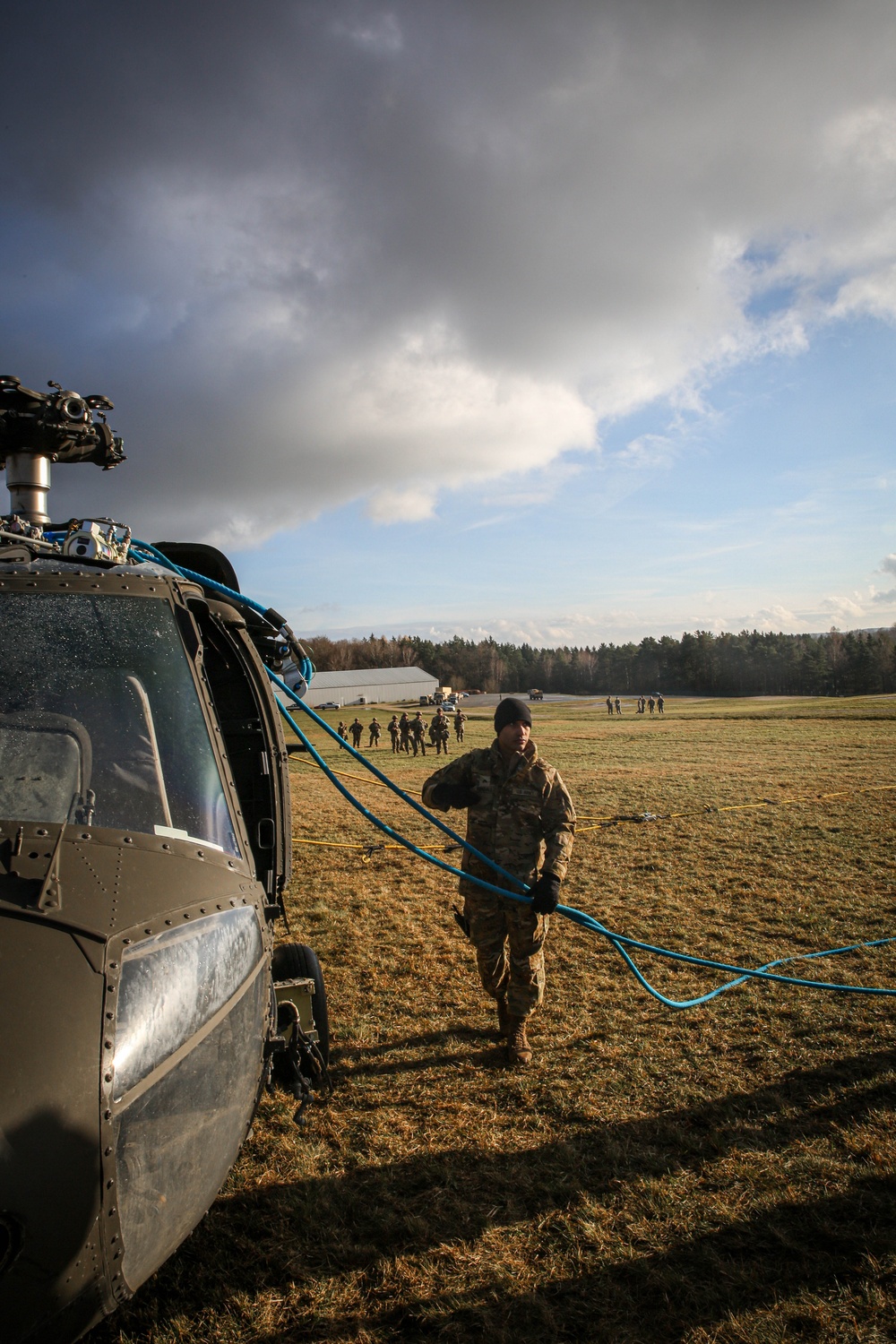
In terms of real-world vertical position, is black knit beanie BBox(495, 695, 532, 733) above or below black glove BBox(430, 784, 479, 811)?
above

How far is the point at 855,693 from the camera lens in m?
78.4

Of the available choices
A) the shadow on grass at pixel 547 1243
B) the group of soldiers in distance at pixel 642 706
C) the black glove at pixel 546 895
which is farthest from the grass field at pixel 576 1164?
the group of soldiers in distance at pixel 642 706

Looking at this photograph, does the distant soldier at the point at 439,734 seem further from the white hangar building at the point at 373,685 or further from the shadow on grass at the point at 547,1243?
the white hangar building at the point at 373,685

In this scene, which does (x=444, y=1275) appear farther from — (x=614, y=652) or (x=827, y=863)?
(x=614, y=652)

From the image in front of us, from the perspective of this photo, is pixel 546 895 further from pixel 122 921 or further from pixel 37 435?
pixel 37 435

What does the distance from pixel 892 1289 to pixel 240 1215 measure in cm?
264

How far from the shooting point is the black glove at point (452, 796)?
184 inches

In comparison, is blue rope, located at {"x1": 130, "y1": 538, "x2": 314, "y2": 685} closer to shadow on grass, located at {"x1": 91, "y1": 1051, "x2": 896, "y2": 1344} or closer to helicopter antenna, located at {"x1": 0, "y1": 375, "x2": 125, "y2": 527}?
helicopter antenna, located at {"x1": 0, "y1": 375, "x2": 125, "y2": 527}

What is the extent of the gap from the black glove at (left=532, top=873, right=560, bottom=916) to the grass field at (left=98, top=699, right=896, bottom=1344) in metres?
1.02

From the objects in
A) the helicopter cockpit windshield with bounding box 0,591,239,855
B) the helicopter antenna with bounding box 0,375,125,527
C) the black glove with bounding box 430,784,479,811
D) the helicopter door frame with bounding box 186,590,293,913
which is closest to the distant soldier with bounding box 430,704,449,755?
the black glove with bounding box 430,784,479,811

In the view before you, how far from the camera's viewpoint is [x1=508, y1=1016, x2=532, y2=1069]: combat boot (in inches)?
173

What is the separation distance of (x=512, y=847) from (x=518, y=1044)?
1.21 metres

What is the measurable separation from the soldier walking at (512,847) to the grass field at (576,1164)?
460mm

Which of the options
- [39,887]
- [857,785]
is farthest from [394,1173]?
[857,785]
